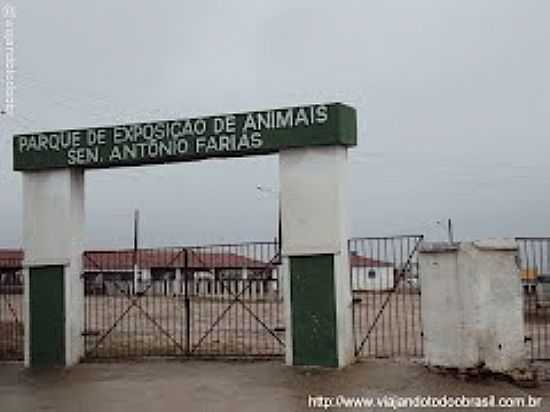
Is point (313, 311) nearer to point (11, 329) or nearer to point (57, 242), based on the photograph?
point (57, 242)

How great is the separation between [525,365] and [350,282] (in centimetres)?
303

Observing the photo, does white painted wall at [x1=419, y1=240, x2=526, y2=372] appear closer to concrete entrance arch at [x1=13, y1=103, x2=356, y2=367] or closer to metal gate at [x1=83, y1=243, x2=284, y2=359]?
concrete entrance arch at [x1=13, y1=103, x2=356, y2=367]

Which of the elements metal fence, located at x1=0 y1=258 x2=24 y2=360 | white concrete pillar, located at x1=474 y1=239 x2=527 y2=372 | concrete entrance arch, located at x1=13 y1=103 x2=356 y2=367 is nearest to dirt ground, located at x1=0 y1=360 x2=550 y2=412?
white concrete pillar, located at x1=474 y1=239 x2=527 y2=372

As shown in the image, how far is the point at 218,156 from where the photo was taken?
13.6m

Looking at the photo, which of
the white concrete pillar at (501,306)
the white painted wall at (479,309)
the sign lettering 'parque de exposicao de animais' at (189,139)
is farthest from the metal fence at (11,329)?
the white concrete pillar at (501,306)

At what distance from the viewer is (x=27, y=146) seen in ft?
48.3

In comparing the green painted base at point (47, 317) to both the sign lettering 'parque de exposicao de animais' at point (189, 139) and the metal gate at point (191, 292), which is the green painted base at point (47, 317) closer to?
the metal gate at point (191, 292)

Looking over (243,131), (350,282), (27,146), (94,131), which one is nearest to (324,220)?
(350,282)

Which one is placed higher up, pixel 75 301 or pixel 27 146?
pixel 27 146

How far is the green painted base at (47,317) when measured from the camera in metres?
14.4

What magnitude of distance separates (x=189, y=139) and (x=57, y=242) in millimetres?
3222

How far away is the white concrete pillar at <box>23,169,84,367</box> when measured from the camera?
14.4 metres

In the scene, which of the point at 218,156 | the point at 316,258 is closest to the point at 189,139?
the point at 218,156

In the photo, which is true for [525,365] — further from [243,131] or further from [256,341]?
[256,341]
